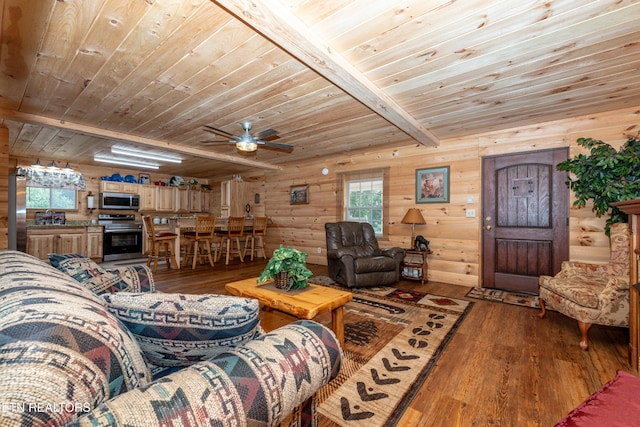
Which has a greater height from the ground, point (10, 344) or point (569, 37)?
point (569, 37)

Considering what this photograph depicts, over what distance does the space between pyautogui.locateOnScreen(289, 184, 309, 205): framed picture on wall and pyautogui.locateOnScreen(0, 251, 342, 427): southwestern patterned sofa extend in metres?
5.14

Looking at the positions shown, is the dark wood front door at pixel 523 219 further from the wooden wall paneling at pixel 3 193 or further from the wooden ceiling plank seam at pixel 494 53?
the wooden wall paneling at pixel 3 193

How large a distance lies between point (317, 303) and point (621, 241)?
9.10 feet

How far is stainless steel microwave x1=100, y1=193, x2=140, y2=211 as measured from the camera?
6301 mm

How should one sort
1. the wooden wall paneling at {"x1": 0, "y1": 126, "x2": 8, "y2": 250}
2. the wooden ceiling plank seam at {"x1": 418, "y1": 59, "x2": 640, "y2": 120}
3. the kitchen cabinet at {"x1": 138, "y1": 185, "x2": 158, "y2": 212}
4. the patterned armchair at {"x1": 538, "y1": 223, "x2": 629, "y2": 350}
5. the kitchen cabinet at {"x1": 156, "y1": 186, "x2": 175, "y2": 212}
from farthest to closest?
the kitchen cabinet at {"x1": 156, "y1": 186, "x2": 175, "y2": 212} < the kitchen cabinet at {"x1": 138, "y1": 185, "x2": 158, "y2": 212} < the wooden wall paneling at {"x1": 0, "y1": 126, "x2": 8, "y2": 250} < the wooden ceiling plank seam at {"x1": 418, "y1": 59, "x2": 640, "y2": 120} < the patterned armchair at {"x1": 538, "y1": 223, "x2": 629, "y2": 350}

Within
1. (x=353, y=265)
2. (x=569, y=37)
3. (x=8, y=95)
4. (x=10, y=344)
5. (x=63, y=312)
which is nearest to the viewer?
(x=10, y=344)

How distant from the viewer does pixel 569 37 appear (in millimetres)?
1895

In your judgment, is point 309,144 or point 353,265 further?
point 309,144

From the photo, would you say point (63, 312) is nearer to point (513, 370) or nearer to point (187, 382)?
point (187, 382)

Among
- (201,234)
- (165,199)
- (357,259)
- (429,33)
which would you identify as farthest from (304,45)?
(165,199)

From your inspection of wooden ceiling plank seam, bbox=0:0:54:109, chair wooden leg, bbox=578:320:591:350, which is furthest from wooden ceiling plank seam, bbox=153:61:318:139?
chair wooden leg, bbox=578:320:591:350

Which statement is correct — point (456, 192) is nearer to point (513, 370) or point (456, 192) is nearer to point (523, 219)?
point (523, 219)

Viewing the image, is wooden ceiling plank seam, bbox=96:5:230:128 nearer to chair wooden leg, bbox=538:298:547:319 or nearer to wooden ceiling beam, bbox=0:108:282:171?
wooden ceiling beam, bbox=0:108:282:171

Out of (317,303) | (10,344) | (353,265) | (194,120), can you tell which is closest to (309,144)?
(194,120)
